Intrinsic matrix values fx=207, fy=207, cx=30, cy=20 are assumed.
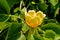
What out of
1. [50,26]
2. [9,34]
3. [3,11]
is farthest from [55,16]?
[9,34]

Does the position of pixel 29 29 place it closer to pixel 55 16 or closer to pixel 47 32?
pixel 47 32

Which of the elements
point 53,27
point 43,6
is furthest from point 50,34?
point 43,6

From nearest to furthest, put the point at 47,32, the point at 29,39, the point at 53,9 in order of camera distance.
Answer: the point at 29,39
the point at 47,32
the point at 53,9

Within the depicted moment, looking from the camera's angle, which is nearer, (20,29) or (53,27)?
(20,29)

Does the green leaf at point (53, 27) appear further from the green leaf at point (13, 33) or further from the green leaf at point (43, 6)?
the green leaf at point (43, 6)

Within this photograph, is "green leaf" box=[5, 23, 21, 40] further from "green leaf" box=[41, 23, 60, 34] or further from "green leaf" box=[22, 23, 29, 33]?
"green leaf" box=[41, 23, 60, 34]

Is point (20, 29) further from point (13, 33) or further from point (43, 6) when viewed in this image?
point (43, 6)

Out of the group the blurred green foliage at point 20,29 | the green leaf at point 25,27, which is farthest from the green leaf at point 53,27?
the green leaf at point 25,27

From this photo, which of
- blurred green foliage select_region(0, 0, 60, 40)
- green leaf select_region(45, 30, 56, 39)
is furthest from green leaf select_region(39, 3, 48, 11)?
green leaf select_region(45, 30, 56, 39)

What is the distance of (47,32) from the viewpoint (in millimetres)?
1132

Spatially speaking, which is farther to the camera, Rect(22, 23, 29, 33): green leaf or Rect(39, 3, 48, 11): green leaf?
Rect(39, 3, 48, 11): green leaf

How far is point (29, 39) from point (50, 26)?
22cm

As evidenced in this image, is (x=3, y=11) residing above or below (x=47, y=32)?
above

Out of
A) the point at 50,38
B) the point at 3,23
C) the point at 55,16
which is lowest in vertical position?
the point at 55,16
